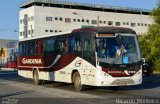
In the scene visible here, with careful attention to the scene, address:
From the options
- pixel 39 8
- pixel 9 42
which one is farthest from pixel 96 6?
pixel 9 42

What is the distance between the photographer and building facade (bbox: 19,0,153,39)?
12756cm

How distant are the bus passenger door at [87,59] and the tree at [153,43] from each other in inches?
949

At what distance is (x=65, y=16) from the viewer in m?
134

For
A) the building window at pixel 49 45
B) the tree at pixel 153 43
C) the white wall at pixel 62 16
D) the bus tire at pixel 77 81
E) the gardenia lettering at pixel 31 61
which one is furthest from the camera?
the white wall at pixel 62 16

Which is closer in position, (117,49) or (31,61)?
(117,49)

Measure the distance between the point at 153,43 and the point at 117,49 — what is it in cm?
2590

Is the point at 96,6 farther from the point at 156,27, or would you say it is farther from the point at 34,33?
the point at 156,27

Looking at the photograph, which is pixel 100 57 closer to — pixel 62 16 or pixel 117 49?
pixel 117 49

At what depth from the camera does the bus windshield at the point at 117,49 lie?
18750 millimetres

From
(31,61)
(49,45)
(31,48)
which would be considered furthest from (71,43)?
(31,48)

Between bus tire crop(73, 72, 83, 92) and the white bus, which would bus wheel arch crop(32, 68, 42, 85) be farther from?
bus tire crop(73, 72, 83, 92)

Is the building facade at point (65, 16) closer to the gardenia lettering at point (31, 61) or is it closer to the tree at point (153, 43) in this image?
the tree at point (153, 43)

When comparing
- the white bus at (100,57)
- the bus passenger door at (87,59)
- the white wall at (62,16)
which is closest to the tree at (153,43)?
the white bus at (100,57)

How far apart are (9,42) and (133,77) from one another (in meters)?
105
